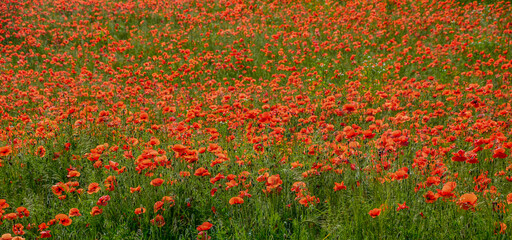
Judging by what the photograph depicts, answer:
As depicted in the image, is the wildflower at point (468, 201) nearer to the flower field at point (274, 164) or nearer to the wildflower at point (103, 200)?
the flower field at point (274, 164)

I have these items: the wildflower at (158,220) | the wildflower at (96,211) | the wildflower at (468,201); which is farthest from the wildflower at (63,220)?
the wildflower at (468,201)

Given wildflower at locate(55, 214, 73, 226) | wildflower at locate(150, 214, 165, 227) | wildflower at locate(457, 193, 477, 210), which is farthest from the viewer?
wildflower at locate(150, 214, 165, 227)

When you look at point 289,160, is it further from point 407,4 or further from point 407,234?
point 407,4

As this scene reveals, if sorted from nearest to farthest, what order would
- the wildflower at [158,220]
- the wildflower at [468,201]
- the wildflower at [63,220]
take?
the wildflower at [468,201], the wildflower at [63,220], the wildflower at [158,220]

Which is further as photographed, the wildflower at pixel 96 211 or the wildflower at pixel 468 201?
the wildflower at pixel 96 211

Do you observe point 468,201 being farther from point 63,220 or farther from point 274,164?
point 63,220

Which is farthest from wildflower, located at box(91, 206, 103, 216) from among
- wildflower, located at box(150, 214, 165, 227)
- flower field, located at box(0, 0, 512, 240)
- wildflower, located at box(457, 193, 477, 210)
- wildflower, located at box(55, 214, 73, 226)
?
wildflower, located at box(457, 193, 477, 210)

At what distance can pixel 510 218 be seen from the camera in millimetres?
2078

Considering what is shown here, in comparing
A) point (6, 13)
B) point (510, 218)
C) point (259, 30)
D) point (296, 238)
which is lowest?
point (296, 238)

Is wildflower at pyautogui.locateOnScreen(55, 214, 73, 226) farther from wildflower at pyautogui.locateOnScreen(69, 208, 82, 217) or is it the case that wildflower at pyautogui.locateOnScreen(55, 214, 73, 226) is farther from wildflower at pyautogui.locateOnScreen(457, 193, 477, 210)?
wildflower at pyautogui.locateOnScreen(457, 193, 477, 210)

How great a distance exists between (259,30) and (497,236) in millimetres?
8919

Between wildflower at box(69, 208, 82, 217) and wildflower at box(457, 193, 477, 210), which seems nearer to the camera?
wildflower at box(457, 193, 477, 210)

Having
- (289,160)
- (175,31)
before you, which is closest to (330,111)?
(289,160)

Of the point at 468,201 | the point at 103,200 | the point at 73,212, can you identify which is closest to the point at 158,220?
the point at 103,200
